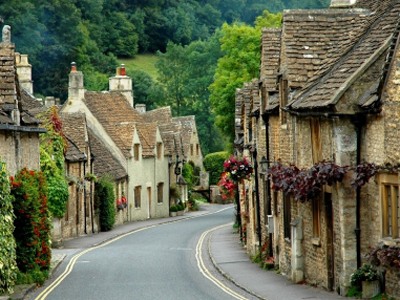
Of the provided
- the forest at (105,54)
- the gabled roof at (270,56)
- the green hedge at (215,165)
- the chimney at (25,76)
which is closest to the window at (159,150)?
the chimney at (25,76)

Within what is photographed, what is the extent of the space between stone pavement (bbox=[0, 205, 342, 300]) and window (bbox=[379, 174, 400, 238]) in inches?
96.5

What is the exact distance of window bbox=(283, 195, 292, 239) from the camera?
2176 cm

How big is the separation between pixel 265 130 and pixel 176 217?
1269 inches

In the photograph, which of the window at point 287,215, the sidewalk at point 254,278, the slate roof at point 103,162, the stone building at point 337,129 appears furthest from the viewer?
the slate roof at point 103,162

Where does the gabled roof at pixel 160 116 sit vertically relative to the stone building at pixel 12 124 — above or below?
above

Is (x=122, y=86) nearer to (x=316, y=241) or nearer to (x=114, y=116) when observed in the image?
(x=114, y=116)

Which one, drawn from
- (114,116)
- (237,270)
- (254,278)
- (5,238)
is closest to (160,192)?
(114,116)

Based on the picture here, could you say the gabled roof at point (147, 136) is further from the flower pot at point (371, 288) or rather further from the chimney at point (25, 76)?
the flower pot at point (371, 288)

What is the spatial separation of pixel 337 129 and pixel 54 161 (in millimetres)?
19662

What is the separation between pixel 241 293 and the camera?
19.5 m

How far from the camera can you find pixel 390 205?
15180 millimetres

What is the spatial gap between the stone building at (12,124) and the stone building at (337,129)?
23.5 ft

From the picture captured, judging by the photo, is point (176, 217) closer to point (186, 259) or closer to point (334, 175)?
point (186, 259)

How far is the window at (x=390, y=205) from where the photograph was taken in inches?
583
